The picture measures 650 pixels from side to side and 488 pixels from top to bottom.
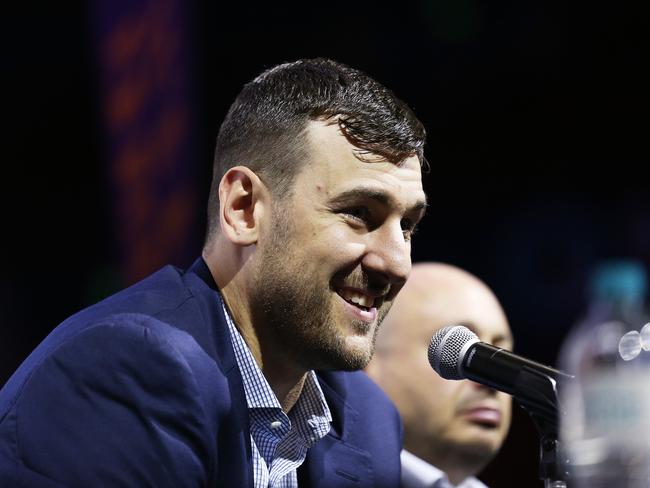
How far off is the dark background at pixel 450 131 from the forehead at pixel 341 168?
3.07m

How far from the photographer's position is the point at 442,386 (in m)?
2.53

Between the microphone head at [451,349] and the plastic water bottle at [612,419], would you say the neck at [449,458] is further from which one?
the plastic water bottle at [612,419]

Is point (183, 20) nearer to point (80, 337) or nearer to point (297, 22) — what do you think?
point (297, 22)

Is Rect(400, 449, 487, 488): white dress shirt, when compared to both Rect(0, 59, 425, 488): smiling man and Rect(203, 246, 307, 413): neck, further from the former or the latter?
Rect(203, 246, 307, 413): neck

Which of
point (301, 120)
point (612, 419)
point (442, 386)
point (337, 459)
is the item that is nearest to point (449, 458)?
point (442, 386)

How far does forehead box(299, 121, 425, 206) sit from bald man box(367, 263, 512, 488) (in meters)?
0.87

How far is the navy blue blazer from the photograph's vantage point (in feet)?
4.80

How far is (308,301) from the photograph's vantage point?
5.69ft

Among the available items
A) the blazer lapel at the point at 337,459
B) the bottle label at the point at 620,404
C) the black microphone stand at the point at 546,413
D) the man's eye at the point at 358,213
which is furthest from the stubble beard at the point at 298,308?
the bottle label at the point at 620,404

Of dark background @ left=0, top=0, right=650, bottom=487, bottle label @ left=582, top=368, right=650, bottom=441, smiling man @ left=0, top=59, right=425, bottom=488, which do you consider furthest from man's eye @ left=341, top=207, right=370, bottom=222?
dark background @ left=0, top=0, right=650, bottom=487

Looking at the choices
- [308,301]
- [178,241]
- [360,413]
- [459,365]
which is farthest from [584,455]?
[178,241]

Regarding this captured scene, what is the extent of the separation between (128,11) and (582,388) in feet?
10.5

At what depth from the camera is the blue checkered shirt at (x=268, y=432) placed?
176 cm

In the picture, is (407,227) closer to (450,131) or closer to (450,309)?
(450,309)
